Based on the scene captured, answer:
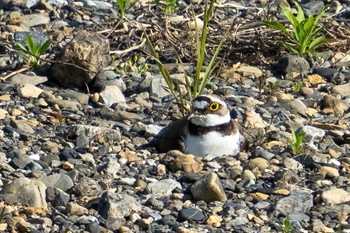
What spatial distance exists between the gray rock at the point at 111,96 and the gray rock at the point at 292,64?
1824 millimetres

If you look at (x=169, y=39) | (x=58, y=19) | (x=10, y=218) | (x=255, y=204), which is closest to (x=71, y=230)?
(x=10, y=218)

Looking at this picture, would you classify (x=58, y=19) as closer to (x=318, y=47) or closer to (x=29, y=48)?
(x=29, y=48)

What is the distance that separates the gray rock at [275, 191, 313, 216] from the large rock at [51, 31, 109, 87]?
124 inches

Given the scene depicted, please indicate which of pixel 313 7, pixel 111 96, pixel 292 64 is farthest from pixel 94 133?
pixel 313 7

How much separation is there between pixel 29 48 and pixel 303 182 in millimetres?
3619

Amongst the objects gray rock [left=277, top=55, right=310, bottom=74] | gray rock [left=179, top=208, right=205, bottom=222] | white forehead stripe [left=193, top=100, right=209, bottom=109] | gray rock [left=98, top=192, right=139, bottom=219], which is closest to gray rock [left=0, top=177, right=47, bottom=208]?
gray rock [left=98, top=192, right=139, bottom=219]

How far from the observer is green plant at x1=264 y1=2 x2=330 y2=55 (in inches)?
410

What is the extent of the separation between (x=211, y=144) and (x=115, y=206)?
4.91 ft

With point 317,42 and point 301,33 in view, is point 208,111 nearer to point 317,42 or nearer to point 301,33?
point 301,33

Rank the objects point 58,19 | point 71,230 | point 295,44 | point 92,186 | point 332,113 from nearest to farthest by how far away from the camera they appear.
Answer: point 71,230 < point 92,186 < point 332,113 < point 295,44 < point 58,19

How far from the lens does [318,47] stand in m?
11.1

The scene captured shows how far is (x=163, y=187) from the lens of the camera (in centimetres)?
766

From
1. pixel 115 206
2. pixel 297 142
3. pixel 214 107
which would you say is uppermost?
pixel 214 107

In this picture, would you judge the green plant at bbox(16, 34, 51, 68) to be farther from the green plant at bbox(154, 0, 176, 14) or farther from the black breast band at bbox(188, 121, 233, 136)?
the black breast band at bbox(188, 121, 233, 136)
